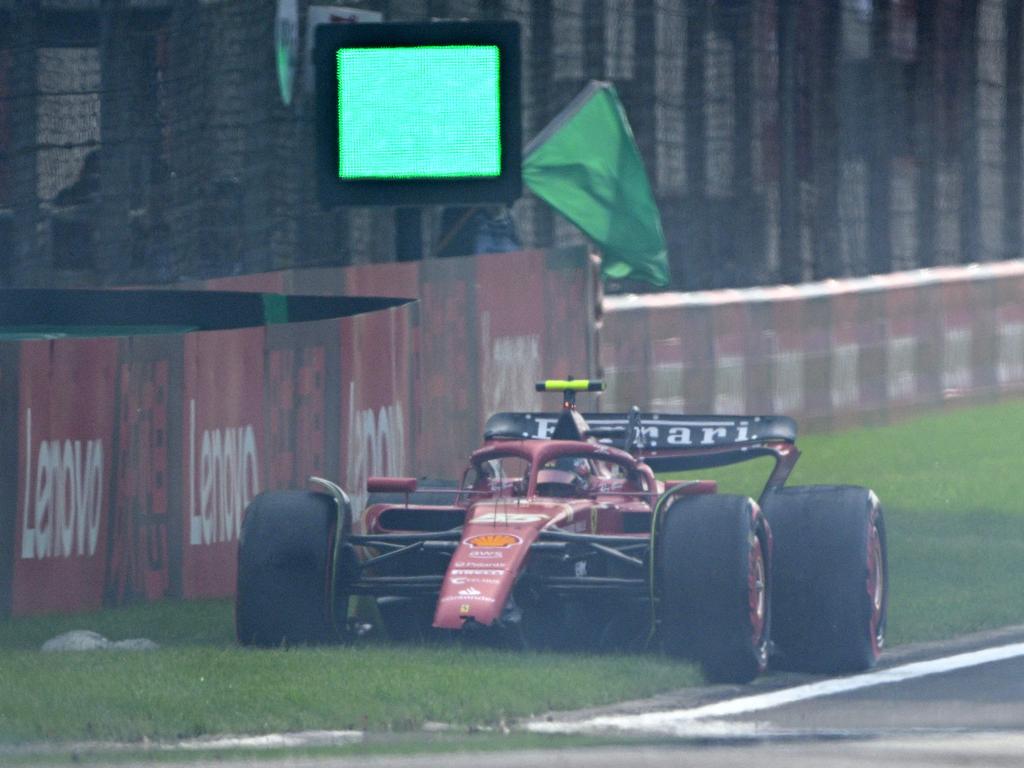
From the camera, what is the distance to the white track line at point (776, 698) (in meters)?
7.94

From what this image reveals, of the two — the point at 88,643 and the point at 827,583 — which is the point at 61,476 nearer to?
the point at 88,643

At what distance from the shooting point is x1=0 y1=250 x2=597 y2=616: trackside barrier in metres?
10.8

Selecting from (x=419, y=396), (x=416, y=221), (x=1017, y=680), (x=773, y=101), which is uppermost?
(x=773, y=101)

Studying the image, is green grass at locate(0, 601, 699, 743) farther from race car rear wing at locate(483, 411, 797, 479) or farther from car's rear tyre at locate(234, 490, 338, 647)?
race car rear wing at locate(483, 411, 797, 479)

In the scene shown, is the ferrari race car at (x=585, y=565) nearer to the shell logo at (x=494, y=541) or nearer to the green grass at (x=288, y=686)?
the shell logo at (x=494, y=541)

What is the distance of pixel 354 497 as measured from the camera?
12.1 metres

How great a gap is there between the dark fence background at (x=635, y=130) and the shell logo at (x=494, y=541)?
23.6 feet

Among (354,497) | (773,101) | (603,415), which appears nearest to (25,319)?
(354,497)

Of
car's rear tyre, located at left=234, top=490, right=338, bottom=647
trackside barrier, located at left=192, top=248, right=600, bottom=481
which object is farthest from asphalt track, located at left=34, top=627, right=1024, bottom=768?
trackside barrier, located at left=192, top=248, right=600, bottom=481

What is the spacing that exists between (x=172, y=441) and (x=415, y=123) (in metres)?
2.74

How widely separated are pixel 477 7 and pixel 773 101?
12.5 feet

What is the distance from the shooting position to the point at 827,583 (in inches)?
379

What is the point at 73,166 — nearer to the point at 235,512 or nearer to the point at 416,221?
the point at 416,221

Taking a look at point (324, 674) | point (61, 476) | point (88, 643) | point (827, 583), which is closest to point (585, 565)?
point (827, 583)
